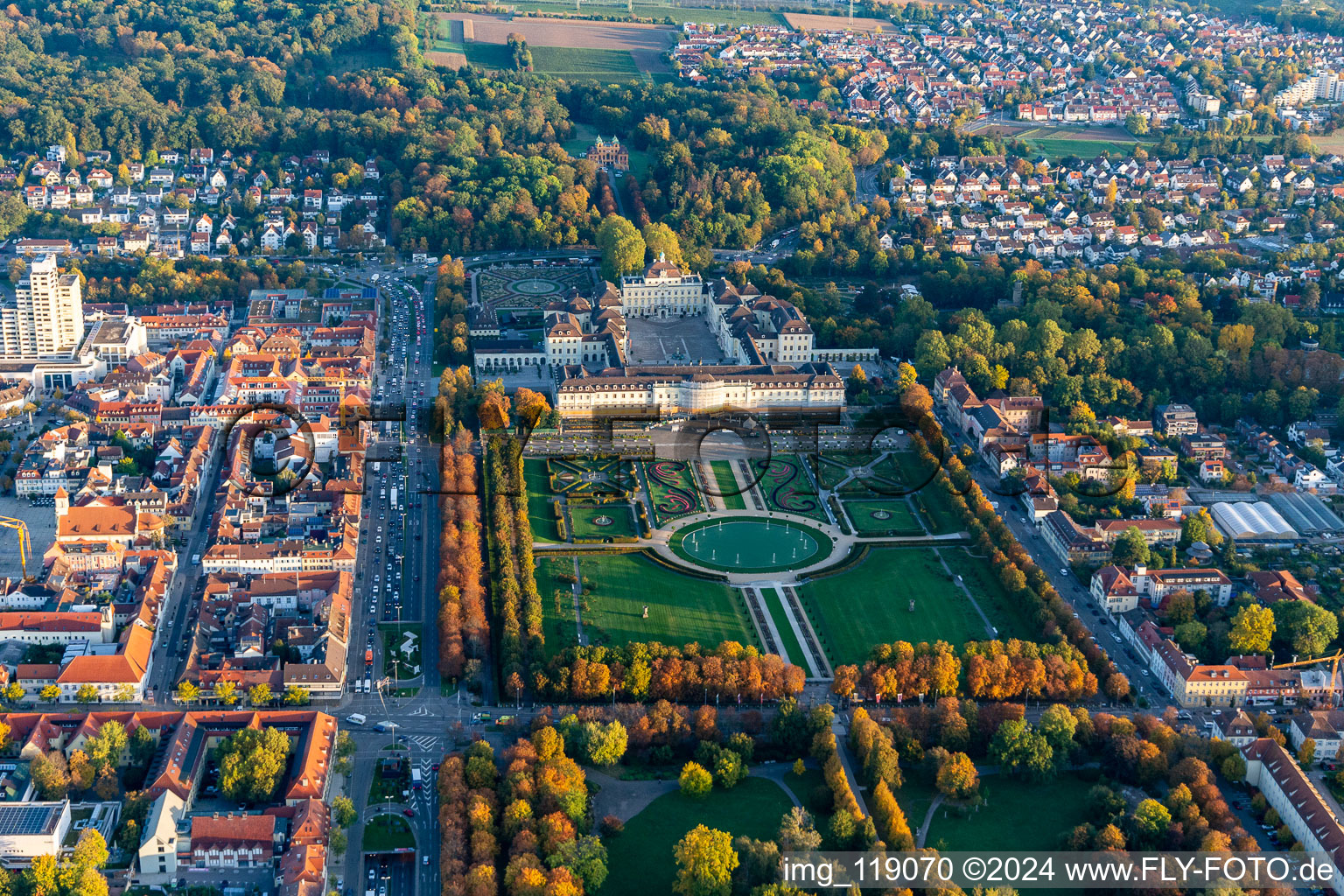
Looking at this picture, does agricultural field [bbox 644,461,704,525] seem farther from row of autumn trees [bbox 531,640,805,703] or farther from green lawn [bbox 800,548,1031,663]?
row of autumn trees [bbox 531,640,805,703]

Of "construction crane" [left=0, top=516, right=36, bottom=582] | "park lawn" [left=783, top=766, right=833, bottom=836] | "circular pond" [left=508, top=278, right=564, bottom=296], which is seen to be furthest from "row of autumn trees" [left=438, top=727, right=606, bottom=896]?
"circular pond" [left=508, top=278, right=564, bottom=296]

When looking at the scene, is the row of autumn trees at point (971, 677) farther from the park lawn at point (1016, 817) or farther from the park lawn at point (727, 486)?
the park lawn at point (727, 486)

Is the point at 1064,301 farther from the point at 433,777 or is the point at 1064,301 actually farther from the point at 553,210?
the point at 433,777

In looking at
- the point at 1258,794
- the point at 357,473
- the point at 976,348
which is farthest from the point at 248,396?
the point at 1258,794

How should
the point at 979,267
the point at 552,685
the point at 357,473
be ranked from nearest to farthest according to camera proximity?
the point at 552,685 → the point at 357,473 → the point at 979,267

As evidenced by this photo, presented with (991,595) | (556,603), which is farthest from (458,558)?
(991,595)

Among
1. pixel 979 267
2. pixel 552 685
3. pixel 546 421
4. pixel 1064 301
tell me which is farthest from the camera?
pixel 979 267

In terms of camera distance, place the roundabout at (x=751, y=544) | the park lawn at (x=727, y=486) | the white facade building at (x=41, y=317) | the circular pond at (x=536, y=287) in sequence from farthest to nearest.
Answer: the circular pond at (x=536, y=287), the white facade building at (x=41, y=317), the park lawn at (x=727, y=486), the roundabout at (x=751, y=544)

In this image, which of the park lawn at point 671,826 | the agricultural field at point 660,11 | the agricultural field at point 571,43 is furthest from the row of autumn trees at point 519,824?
the agricultural field at point 660,11
